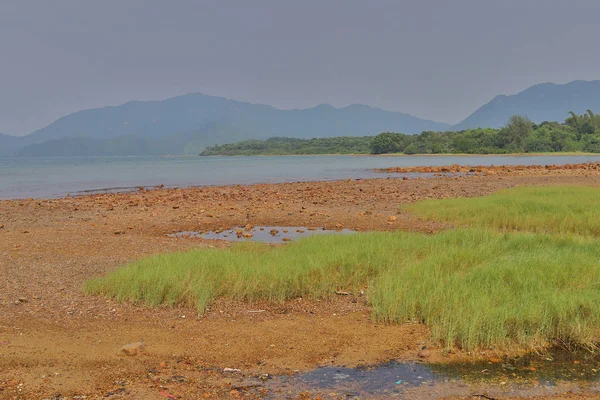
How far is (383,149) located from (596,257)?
455 feet

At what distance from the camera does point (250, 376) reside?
630cm

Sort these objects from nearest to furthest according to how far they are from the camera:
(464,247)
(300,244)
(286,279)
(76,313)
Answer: (76,313) < (286,279) < (464,247) < (300,244)

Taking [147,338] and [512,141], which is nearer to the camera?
[147,338]

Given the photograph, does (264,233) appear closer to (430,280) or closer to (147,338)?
(430,280)

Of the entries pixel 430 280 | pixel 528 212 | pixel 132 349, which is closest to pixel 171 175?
pixel 528 212

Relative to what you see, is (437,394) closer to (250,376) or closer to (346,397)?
(346,397)

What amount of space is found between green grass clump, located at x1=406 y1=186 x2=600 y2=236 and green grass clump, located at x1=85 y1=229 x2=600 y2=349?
3.21m

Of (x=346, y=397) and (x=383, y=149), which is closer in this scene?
(x=346, y=397)

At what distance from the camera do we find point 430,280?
895 cm

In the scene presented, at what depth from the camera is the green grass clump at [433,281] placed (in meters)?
7.26

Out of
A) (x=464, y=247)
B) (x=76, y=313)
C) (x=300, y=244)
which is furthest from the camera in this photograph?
(x=300, y=244)

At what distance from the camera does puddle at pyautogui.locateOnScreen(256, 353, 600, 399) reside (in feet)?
19.1

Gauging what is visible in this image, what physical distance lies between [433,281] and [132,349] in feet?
17.1

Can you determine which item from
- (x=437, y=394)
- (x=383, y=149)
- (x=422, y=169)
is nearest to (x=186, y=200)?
(x=437, y=394)
